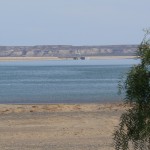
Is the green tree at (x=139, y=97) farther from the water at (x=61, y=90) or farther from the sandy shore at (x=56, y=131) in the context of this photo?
the sandy shore at (x=56, y=131)

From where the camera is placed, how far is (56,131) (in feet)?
62.7

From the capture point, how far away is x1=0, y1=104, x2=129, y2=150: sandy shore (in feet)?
51.7

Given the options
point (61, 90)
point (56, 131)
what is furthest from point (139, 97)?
point (61, 90)

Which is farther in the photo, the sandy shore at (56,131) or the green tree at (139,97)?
the sandy shore at (56,131)

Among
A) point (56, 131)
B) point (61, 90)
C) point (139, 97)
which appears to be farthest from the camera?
point (61, 90)

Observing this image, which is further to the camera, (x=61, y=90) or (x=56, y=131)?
(x=61, y=90)

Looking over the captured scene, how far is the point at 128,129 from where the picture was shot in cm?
695

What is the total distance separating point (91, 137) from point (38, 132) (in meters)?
2.26

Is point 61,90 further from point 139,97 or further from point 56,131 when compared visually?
point 139,97

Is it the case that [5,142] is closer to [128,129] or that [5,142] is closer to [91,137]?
[91,137]

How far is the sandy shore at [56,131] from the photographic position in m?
15.8

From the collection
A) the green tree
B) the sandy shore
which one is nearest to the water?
the green tree

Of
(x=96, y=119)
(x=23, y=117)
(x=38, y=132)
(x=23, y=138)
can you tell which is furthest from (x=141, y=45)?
(x=23, y=117)

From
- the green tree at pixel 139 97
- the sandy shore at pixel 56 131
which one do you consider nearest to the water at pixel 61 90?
the green tree at pixel 139 97
